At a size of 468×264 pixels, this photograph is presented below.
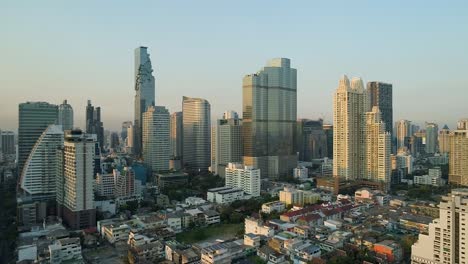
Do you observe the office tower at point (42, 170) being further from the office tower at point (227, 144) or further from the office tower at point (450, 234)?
the office tower at point (450, 234)

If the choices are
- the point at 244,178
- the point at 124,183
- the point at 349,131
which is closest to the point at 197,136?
the point at 244,178

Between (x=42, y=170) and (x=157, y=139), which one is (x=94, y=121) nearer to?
(x=157, y=139)

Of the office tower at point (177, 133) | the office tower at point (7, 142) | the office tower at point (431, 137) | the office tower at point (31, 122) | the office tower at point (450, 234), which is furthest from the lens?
the office tower at point (431, 137)

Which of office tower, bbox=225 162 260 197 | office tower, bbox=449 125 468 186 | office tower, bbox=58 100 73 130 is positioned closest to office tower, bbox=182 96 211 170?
office tower, bbox=225 162 260 197

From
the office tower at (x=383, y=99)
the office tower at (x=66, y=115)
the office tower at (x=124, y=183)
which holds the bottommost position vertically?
the office tower at (x=124, y=183)

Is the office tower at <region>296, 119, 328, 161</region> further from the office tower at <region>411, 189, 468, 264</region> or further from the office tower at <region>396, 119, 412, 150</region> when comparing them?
the office tower at <region>411, 189, 468, 264</region>

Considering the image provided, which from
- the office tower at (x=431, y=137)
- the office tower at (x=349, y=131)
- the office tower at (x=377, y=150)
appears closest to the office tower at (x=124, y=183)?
the office tower at (x=349, y=131)

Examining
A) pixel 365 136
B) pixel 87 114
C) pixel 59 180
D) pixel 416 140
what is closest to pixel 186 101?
pixel 87 114
